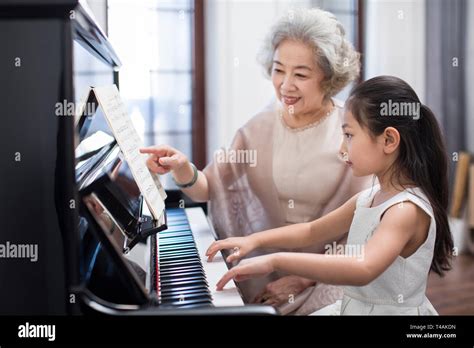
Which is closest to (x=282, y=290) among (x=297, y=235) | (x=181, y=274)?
(x=297, y=235)

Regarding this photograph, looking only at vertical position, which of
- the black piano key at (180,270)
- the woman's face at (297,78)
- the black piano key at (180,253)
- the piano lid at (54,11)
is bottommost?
the black piano key at (180,270)

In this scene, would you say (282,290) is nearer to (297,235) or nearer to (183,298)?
(297,235)

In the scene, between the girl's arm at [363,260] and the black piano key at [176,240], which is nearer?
the girl's arm at [363,260]

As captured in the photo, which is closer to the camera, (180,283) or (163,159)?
(180,283)

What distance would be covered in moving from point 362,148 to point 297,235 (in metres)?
0.20

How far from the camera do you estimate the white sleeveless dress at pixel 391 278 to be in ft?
2.94

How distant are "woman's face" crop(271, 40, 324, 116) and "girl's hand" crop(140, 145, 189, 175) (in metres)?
0.22

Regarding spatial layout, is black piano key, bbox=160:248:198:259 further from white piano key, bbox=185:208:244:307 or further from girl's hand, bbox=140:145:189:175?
girl's hand, bbox=140:145:189:175

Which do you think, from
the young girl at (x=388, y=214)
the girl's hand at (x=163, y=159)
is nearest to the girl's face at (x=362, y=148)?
the young girl at (x=388, y=214)

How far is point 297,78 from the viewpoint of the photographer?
37.4 inches

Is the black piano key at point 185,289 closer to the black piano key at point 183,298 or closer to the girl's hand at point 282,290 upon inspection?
the black piano key at point 183,298

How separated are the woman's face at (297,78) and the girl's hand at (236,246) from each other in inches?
9.8

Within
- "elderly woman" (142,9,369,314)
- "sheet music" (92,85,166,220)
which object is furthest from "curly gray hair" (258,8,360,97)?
"sheet music" (92,85,166,220)

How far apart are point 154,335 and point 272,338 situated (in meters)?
0.20
